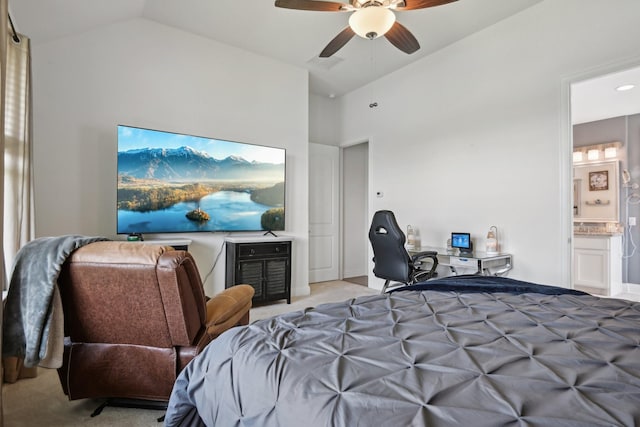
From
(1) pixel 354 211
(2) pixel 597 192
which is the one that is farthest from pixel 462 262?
(2) pixel 597 192

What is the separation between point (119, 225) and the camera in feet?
10.5

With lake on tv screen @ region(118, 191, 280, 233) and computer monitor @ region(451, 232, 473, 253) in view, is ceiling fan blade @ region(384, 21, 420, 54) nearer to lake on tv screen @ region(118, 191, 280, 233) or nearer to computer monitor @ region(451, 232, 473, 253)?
computer monitor @ region(451, 232, 473, 253)

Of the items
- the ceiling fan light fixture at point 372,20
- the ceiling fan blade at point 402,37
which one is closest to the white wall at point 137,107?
the ceiling fan blade at point 402,37

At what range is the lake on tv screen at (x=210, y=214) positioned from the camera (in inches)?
130

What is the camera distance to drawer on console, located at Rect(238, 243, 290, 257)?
3.87 m

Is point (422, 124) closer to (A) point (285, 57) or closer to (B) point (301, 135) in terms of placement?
(B) point (301, 135)

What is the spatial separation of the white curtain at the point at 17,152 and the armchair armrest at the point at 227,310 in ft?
4.64

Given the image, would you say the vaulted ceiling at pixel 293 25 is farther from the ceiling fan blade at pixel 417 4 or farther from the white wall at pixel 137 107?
the ceiling fan blade at pixel 417 4

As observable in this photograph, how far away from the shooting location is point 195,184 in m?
3.70

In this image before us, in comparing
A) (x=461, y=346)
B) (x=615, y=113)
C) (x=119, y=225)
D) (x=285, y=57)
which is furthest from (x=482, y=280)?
(x=615, y=113)

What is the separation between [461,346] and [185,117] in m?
3.75

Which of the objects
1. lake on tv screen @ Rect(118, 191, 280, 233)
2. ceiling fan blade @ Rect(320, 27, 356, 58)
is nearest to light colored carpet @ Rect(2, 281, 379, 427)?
lake on tv screen @ Rect(118, 191, 280, 233)

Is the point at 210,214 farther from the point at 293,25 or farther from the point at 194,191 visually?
the point at 293,25

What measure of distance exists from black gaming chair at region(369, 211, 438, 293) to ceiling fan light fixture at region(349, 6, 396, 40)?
1.77 metres
